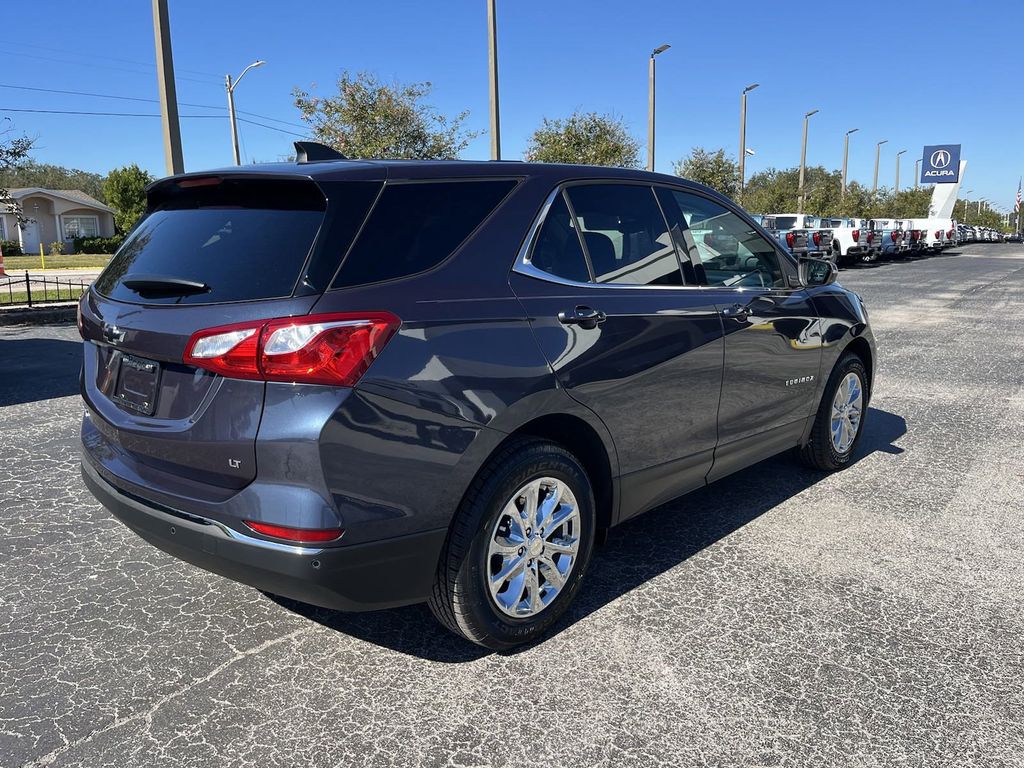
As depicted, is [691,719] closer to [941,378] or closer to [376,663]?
[376,663]

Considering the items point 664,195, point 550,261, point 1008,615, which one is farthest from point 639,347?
point 1008,615

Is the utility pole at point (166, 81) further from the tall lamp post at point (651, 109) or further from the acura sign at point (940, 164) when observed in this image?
the acura sign at point (940, 164)

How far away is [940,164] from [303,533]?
244 ft

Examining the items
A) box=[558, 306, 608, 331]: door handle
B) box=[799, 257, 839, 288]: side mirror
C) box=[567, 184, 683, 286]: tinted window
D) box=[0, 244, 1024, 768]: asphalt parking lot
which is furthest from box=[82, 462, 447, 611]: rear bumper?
box=[799, 257, 839, 288]: side mirror

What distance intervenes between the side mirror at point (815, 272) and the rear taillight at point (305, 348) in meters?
2.99

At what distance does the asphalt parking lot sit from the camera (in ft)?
8.27

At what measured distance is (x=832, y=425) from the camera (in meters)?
4.96

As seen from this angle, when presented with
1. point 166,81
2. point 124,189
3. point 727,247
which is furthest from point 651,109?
point 124,189

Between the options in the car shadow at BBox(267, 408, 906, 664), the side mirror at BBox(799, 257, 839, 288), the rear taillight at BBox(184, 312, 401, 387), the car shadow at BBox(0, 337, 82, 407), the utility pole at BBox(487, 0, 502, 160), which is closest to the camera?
the rear taillight at BBox(184, 312, 401, 387)

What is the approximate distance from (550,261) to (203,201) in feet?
4.23

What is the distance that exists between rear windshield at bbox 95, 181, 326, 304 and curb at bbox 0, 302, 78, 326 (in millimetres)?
11108

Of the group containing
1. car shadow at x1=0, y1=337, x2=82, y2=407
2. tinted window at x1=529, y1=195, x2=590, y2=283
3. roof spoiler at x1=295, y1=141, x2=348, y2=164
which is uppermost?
roof spoiler at x1=295, y1=141, x2=348, y2=164

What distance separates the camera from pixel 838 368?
16.0 ft

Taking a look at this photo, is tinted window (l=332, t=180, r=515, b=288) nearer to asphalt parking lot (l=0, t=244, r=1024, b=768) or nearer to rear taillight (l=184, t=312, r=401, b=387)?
rear taillight (l=184, t=312, r=401, b=387)
